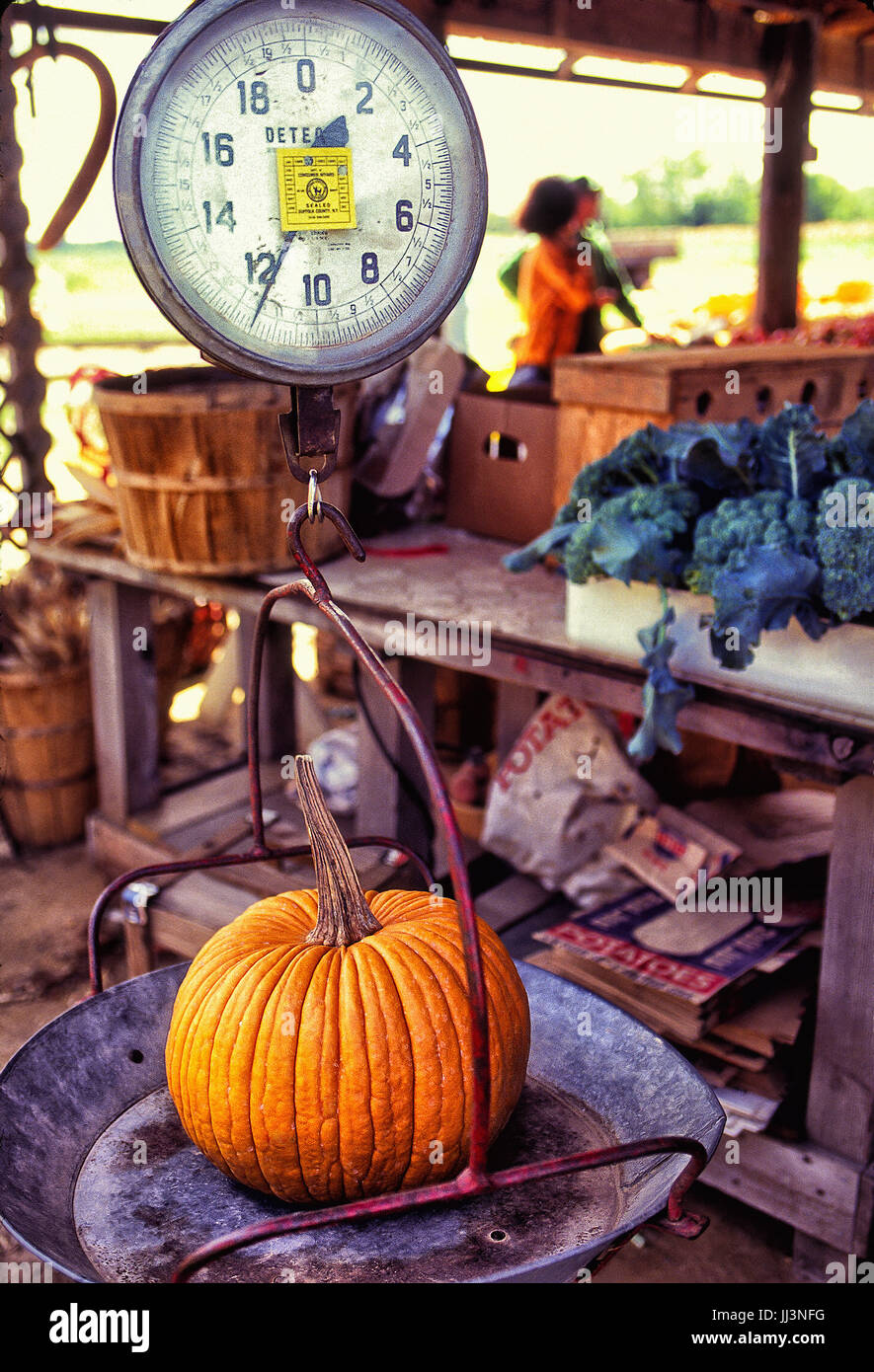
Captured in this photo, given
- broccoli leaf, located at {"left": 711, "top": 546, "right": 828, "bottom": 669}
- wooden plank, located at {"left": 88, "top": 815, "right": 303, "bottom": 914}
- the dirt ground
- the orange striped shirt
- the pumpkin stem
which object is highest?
the orange striped shirt

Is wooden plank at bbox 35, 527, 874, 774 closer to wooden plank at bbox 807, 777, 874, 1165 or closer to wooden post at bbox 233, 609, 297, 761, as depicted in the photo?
wooden plank at bbox 807, 777, 874, 1165

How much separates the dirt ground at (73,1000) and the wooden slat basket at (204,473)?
108cm

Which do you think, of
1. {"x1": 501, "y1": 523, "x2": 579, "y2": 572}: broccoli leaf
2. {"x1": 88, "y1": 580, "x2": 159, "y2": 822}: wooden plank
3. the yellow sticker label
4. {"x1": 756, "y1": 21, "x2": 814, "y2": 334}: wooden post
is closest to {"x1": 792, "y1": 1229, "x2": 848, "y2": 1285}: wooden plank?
{"x1": 501, "y1": 523, "x2": 579, "y2": 572}: broccoli leaf

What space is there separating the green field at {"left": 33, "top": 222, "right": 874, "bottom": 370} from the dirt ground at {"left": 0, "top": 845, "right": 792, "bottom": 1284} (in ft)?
34.5

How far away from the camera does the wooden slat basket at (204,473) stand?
258 centimetres

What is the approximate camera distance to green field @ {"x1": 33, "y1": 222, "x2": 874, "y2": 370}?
15805 mm

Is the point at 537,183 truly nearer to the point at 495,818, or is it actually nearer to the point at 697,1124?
the point at 495,818

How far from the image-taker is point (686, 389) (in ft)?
8.21

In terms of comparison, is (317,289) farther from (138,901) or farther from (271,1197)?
(138,901)

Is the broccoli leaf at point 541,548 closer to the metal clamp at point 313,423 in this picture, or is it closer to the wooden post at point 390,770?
the wooden post at point 390,770

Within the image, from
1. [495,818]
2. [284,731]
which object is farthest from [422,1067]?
[284,731]

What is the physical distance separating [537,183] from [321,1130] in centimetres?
538

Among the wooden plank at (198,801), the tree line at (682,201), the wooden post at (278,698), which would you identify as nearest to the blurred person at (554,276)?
the wooden post at (278,698)
